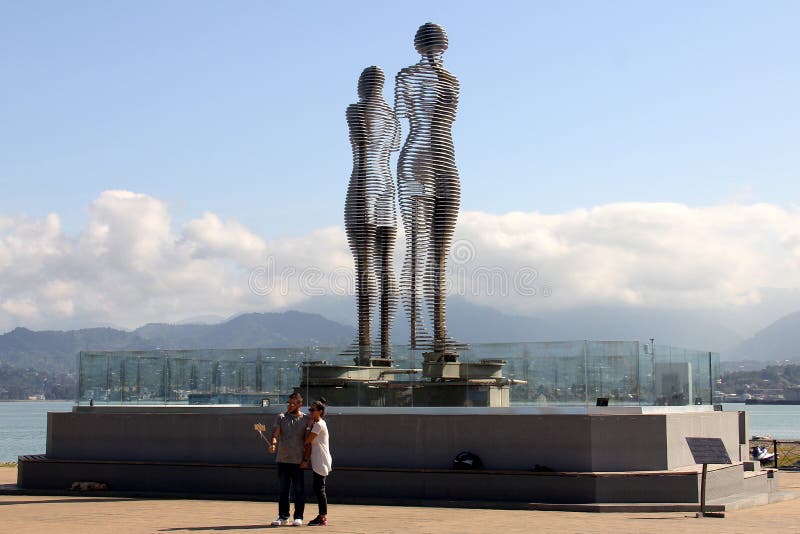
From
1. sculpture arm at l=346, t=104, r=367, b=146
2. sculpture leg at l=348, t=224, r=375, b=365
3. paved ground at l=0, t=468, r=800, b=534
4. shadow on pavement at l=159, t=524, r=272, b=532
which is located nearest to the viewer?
shadow on pavement at l=159, t=524, r=272, b=532

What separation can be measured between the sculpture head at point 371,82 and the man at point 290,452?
52.9ft

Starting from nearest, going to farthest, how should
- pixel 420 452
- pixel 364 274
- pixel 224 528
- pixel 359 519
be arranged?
pixel 224 528, pixel 359 519, pixel 420 452, pixel 364 274

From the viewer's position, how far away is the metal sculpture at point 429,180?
89.8 feet

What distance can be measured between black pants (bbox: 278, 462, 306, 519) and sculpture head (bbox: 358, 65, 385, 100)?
16.6 m

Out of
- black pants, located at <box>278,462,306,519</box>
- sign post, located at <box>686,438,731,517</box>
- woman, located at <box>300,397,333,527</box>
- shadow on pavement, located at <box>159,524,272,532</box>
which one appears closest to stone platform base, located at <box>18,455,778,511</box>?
sign post, located at <box>686,438,731,517</box>

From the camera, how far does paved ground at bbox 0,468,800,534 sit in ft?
52.9

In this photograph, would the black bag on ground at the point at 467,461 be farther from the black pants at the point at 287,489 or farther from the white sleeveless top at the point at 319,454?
the black pants at the point at 287,489

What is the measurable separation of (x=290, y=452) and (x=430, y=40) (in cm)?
1460

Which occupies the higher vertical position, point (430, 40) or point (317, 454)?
point (430, 40)

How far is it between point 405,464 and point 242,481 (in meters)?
3.41

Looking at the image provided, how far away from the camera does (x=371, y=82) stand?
3139 centimetres

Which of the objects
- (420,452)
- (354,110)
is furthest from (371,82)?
(420,452)

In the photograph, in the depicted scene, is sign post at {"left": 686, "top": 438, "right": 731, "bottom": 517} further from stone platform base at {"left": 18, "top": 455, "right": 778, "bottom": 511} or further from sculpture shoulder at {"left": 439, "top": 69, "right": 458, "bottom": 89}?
sculpture shoulder at {"left": 439, "top": 69, "right": 458, "bottom": 89}

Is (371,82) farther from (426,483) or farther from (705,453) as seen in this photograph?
(705,453)
